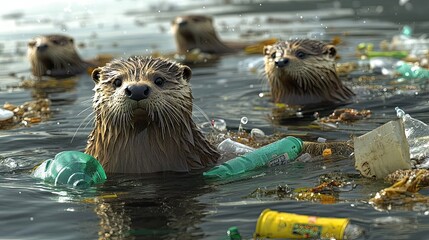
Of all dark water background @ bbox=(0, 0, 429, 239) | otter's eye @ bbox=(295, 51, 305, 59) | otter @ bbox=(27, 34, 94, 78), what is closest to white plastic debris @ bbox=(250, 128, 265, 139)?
dark water background @ bbox=(0, 0, 429, 239)

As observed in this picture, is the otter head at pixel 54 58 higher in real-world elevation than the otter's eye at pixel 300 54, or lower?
higher

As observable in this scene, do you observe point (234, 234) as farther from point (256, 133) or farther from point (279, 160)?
point (256, 133)

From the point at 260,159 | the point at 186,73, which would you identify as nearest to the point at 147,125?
the point at 186,73

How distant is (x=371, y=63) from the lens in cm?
1188

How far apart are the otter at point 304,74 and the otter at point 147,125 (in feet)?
9.82

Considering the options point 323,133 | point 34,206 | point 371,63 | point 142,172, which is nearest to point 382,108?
point 323,133

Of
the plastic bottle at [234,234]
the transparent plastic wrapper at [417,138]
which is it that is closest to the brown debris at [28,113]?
the transparent plastic wrapper at [417,138]

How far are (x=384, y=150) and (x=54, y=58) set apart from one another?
8.48m

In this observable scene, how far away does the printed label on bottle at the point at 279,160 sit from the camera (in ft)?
22.2

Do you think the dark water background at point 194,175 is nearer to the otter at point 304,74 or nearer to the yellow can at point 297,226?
the yellow can at point 297,226

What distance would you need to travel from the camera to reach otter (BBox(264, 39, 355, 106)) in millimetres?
9539

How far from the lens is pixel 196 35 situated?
15.7 m

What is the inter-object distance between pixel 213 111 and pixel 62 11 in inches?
597

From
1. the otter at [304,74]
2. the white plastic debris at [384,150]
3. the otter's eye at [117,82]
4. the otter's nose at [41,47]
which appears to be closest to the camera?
the white plastic debris at [384,150]
